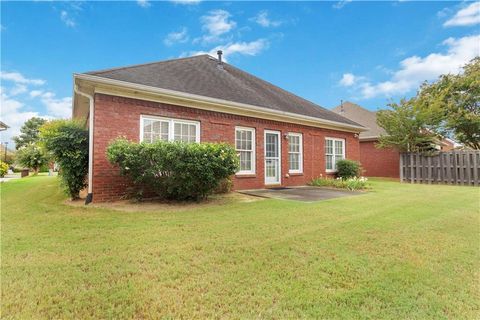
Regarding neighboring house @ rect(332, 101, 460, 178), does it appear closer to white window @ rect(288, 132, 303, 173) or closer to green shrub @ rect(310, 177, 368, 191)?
green shrub @ rect(310, 177, 368, 191)

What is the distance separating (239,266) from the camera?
2.90m

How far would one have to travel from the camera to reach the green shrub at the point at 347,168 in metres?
13.0

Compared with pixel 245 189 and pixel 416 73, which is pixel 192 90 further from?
pixel 416 73

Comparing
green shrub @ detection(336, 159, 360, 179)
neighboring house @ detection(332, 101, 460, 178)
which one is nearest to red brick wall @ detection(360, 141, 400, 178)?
neighboring house @ detection(332, 101, 460, 178)

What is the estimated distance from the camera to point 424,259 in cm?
318

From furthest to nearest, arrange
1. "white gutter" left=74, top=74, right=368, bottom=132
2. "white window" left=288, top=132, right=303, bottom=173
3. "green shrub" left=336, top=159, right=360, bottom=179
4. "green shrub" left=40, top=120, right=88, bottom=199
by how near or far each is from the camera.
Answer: "green shrub" left=336, top=159, right=360, bottom=179 < "white window" left=288, top=132, right=303, bottom=173 < "green shrub" left=40, top=120, right=88, bottom=199 < "white gutter" left=74, top=74, right=368, bottom=132

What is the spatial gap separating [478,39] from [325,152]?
751 centimetres

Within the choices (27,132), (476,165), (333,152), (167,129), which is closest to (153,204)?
(167,129)

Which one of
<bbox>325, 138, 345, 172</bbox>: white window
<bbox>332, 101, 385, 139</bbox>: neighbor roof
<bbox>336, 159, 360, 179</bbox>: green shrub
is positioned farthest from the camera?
<bbox>332, 101, 385, 139</bbox>: neighbor roof

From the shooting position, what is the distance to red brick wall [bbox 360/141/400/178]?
17562mm

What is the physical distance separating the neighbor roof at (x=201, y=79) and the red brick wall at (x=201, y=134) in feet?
2.18

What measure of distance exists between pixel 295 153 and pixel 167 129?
6331mm

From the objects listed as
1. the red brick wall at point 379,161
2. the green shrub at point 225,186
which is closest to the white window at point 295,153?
the green shrub at point 225,186

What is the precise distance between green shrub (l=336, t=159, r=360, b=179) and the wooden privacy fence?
3.77m
